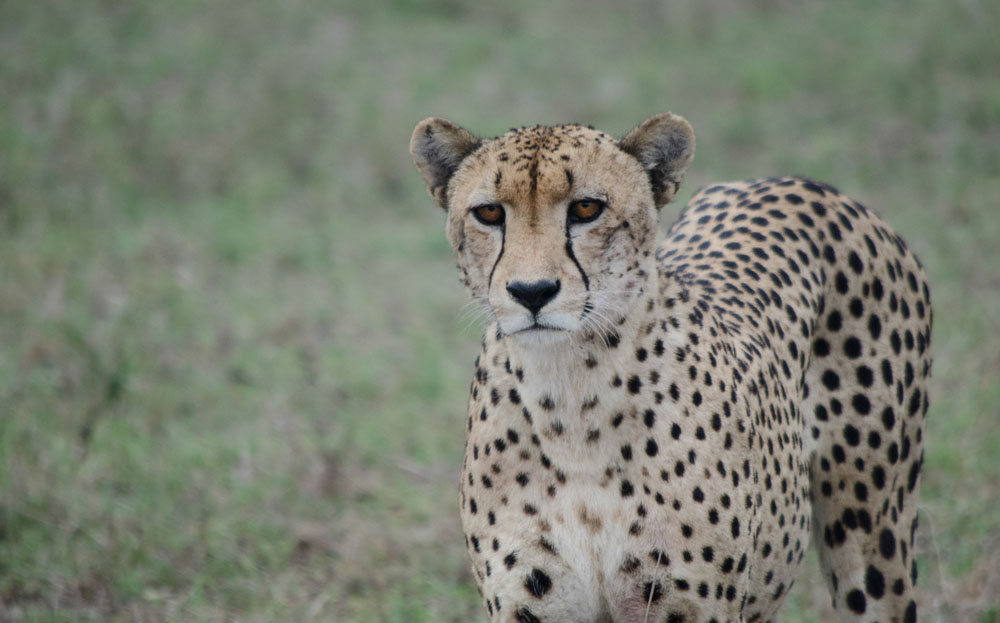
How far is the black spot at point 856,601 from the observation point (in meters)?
3.31

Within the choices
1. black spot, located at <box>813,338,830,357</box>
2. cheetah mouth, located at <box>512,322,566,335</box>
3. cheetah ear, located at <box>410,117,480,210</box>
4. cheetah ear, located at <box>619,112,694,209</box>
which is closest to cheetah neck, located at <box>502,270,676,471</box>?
cheetah mouth, located at <box>512,322,566,335</box>

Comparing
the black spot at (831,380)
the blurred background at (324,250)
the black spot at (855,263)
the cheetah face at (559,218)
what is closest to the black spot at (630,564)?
the cheetah face at (559,218)

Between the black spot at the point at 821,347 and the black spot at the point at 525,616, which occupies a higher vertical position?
the black spot at the point at 821,347

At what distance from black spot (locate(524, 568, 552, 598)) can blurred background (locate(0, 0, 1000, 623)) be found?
589 millimetres

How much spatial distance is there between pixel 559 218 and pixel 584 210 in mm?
65

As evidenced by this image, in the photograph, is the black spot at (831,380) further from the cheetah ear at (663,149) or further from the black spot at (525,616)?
the black spot at (525,616)

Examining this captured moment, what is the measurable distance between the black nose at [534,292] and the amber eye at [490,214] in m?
0.22

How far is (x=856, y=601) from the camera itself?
3.33 metres

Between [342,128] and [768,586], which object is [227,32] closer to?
[342,128]

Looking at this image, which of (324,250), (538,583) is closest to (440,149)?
(538,583)

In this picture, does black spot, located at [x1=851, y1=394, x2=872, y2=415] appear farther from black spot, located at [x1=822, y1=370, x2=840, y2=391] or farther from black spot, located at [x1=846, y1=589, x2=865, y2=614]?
black spot, located at [x1=846, y1=589, x2=865, y2=614]

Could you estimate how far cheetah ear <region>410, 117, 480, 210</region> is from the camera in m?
2.82

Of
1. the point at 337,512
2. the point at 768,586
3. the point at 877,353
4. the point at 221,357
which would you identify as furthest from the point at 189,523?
the point at 877,353

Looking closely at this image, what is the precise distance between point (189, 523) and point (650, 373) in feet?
7.36
